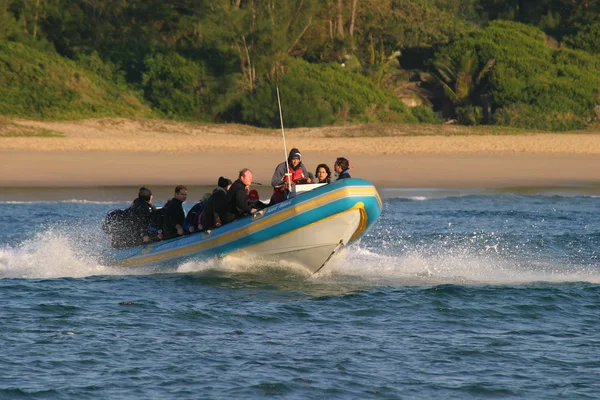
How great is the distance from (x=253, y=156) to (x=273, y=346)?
17569 millimetres

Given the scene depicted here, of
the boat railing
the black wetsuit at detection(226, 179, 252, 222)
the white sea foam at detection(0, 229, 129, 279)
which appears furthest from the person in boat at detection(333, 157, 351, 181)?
the white sea foam at detection(0, 229, 129, 279)

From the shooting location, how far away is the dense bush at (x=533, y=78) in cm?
3519

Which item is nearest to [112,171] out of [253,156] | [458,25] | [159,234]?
[253,156]

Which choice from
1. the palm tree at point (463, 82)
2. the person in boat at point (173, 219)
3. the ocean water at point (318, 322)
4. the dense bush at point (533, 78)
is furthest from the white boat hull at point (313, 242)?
the palm tree at point (463, 82)

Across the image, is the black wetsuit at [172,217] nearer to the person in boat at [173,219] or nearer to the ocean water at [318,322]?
the person in boat at [173,219]

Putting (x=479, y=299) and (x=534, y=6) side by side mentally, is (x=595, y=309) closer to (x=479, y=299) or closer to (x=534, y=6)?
(x=479, y=299)

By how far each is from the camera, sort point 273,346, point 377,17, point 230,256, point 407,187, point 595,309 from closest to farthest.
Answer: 1. point 273,346
2. point 595,309
3. point 230,256
4. point 407,187
5. point 377,17

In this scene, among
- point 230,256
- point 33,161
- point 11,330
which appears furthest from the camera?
point 33,161

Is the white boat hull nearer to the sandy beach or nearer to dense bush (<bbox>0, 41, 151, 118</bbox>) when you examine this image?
the sandy beach

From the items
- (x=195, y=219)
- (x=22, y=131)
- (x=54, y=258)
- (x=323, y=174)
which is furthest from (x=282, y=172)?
(x=22, y=131)

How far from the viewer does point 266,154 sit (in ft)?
90.0

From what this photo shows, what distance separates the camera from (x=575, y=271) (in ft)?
44.3

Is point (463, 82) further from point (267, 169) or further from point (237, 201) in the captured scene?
point (237, 201)

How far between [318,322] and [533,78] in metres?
28.5
